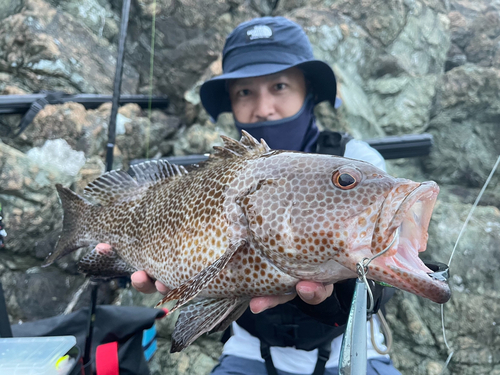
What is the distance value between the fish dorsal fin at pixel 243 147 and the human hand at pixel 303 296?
0.59m

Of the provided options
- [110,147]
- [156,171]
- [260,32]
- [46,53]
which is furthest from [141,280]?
[46,53]

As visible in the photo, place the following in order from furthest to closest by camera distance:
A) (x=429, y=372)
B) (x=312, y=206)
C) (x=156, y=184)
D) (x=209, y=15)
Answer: (x=209, y=15)
(x=429, y=372)
(x=156, y=184)
(x=312, y=206)

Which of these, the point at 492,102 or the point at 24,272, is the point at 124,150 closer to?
the point at 24,272

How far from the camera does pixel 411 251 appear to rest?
105 centimetres

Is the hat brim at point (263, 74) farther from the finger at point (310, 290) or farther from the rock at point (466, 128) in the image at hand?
the rock at point (466, 128)

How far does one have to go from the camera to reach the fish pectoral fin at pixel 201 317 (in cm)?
127

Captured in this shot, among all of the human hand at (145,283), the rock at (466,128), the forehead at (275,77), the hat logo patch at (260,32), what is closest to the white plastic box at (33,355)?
the human hand at (145,283)

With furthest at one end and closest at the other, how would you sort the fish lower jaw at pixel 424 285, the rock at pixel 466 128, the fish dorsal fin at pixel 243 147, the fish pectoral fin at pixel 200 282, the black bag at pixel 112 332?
the rock at pixel 466 128 < the black bag at pixel 112 332 < the fish dorsal fin at pixel 243 147 < the fish pectoral fin at pixel 200 282 < the fish lower jaw at pixel 424 285

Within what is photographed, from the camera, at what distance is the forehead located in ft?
7.35

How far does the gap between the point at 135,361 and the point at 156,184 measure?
143cm

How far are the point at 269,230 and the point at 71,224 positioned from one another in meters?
1.49

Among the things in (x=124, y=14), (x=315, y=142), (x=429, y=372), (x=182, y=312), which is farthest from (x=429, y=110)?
(x=182, y=312)

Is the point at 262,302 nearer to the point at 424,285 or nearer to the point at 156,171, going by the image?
the point at 424,285

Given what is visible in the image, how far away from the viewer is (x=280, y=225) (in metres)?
1.18
